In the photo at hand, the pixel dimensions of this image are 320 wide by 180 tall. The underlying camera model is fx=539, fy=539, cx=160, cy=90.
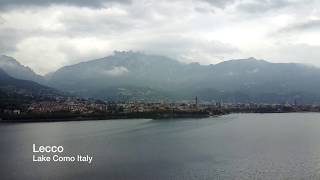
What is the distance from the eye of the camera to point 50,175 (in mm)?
34031

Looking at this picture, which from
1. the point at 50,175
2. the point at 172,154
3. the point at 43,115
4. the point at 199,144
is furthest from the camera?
the point at 43,115

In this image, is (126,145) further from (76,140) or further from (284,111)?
(284,111)

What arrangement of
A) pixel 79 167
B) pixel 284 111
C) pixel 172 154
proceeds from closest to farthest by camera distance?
pixel 79 167
pixel 172 154
pixel 284 111

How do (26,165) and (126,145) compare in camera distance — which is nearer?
(26,165)

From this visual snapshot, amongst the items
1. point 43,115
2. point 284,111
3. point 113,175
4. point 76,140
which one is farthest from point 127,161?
point 284,111

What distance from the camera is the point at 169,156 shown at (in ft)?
144

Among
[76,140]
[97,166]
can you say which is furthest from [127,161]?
[76,140]

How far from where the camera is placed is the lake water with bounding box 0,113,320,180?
34.8 m

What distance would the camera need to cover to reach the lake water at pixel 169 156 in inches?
1372

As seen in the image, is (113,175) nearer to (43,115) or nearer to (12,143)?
(12,143)

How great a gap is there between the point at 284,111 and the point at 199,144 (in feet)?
384

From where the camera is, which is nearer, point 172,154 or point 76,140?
point 172,154

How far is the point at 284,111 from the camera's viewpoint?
165 m

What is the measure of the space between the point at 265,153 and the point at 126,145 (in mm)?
13513
